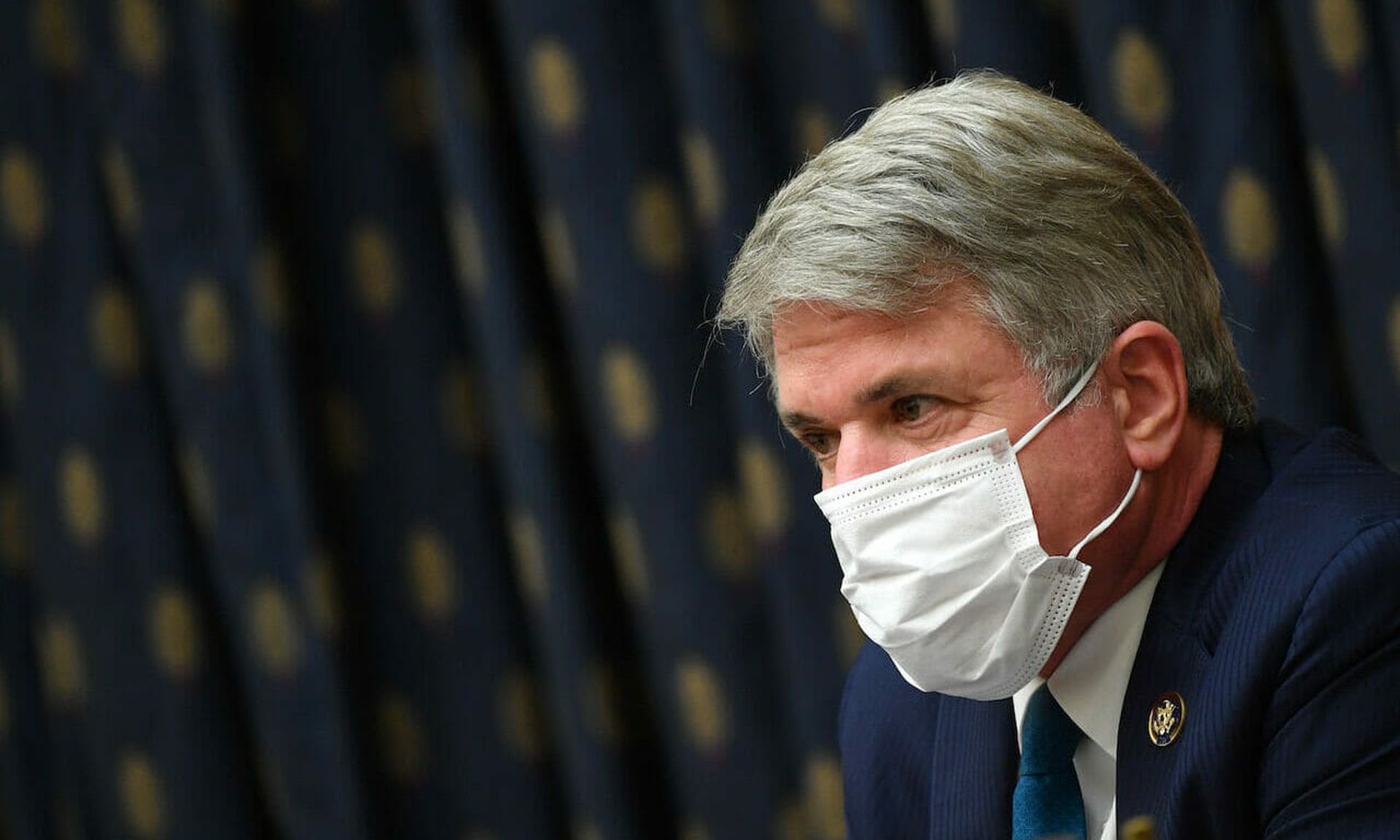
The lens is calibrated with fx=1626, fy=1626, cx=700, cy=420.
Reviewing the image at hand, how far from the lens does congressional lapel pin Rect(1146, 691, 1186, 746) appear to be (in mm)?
1491

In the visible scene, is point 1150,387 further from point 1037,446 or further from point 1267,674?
point 1267,674

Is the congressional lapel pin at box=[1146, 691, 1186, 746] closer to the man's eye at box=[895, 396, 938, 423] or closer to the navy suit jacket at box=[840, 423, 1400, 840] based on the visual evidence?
the navy suit jacket at box=[840, 423, 1400, 840]

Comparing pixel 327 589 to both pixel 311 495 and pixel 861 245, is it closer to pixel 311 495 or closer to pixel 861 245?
pixel 311 495

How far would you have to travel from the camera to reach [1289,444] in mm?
1679

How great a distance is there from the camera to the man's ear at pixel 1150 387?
159 centimetres

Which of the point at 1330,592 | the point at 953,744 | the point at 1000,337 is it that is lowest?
the point at 953,744

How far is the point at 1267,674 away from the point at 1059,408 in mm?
321

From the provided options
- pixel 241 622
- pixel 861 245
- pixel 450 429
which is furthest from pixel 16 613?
pixel 861 245

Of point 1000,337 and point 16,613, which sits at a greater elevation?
point 1000,337

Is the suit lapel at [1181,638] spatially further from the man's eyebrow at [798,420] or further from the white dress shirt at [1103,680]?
the man's eyebrow at [798,420]

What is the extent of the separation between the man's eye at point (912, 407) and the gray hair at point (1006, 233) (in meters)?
0.09

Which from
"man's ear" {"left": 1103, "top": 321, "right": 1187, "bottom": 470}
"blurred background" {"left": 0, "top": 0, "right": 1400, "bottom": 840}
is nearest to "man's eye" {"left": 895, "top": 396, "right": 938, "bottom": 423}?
"man's ear" {"left": 1103, "top": 321, "right": 1187, "bottom": 470}

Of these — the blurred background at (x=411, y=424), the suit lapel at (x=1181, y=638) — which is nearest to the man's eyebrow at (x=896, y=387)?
the suit lapel at (x=1181, y=638)

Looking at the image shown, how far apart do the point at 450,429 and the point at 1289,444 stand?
1625 millimetres
